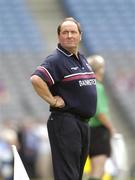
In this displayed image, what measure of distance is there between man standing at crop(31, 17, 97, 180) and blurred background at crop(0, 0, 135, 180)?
266 inches

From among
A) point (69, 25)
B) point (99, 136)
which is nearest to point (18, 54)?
point (99, 136)

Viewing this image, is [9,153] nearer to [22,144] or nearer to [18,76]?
[22,144]

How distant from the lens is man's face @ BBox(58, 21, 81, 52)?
7.15m

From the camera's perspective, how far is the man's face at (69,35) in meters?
7.15

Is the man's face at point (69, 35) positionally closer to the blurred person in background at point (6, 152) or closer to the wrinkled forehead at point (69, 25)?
the wrinkled forehead at point (69, 25)

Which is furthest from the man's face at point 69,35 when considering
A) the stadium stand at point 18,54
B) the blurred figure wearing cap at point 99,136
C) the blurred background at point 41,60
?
the stadium stand at point 18,54

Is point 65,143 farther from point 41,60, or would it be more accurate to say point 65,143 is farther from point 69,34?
point 41,60

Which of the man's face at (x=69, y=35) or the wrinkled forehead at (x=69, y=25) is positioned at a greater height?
the wrinkled forehead at (x=69, y=25)

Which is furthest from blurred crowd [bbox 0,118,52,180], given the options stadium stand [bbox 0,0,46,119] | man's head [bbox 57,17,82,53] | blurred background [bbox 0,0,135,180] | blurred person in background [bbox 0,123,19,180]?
man's head [bbox 57,17,82,53]

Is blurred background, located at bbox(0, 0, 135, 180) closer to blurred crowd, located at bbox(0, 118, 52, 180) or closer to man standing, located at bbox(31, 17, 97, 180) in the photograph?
blurred crowd, located at bbox(0, 118, 52, 180)

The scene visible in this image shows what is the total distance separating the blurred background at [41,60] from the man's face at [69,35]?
6.90 metres

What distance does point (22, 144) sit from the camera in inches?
590

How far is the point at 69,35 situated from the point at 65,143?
959 mm

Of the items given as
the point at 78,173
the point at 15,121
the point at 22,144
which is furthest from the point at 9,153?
the point at 78,173
